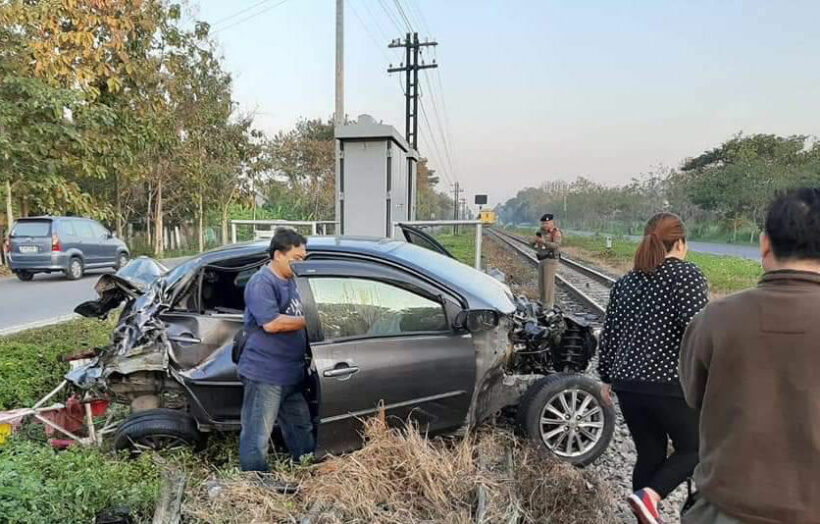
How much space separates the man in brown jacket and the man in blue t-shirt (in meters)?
2.31

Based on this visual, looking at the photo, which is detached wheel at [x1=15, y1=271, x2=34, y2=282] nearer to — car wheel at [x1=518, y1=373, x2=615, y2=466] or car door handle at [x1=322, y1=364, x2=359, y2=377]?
car door handle at [x1=322, y1=364, x2=359, y2=377]

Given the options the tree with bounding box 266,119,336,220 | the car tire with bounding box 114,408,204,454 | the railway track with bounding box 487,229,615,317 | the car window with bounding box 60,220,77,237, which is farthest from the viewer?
the tree with bounding box 266,119,336,220

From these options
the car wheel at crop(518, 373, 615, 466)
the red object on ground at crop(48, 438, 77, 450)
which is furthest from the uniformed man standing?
the red object on ground at crop(48, 438, 77, 450)

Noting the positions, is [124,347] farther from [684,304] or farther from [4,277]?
[4,277]

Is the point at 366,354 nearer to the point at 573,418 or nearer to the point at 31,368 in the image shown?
the point at 573,418

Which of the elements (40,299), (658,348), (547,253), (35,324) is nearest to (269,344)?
(658,348)

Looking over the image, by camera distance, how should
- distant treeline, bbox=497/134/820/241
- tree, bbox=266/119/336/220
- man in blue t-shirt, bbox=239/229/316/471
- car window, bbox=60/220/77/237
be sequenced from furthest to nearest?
distant treeline, bbox=497/134/820/241, tree, bbox=266/119/336/220, car window, bbox=60/220/77/237, man in blue t-shirt, bbox=239/229/316/471

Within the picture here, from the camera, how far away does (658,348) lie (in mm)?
2539

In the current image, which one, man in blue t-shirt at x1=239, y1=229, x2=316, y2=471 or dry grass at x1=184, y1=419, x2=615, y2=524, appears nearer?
dry grass at x1=184, y1=419, x2=615, y2=524

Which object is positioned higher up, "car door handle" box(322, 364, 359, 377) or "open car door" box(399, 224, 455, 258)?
"open car door" box(399, 224, 455, 258)

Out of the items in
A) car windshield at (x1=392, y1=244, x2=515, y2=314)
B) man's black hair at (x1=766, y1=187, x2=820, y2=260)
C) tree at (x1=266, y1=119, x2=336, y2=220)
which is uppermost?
tree at (x1=266, y1=119, x2=336, y2=220)

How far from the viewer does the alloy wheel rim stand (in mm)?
3715

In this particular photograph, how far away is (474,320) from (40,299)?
1150 cm

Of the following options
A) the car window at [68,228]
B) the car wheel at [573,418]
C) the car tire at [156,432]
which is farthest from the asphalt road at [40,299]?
the car wheel at [573,418]
